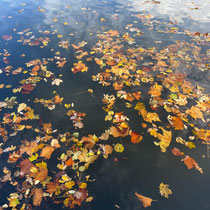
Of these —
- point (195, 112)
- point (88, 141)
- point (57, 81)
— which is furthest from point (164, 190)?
point (57, 81)

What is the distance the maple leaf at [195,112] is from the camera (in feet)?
12.1

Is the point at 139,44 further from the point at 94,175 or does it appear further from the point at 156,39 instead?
the point at 94,175

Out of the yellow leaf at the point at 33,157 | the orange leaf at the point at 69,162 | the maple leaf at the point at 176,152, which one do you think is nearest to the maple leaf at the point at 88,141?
the orange leaf at the point at 69,162

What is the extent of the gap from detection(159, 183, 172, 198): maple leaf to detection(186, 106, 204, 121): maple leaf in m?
1.96

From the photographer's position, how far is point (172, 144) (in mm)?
3180

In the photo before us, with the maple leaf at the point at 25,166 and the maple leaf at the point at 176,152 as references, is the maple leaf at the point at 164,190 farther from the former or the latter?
the maple leaf at the point at 25,166

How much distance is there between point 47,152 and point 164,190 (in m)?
2.43

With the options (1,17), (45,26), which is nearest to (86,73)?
(45,26)

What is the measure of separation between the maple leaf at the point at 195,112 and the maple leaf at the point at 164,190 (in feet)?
6.42

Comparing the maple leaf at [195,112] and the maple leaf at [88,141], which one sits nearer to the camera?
the maple leaf at [88,141]

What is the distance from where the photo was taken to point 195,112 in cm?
378

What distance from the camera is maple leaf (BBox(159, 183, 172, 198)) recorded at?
2.56m

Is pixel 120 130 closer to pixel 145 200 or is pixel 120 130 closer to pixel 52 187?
pixel 145 200

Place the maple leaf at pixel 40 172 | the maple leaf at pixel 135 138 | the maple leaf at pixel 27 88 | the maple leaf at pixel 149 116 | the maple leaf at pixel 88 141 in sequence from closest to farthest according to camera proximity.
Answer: the maple leaf at pixel 40 172
the maple leaf at pixel 88 141
the maple leaf at pixel 135 138
the maple leaf at pixel 149 116
the maple leaf at pixel 27 88
